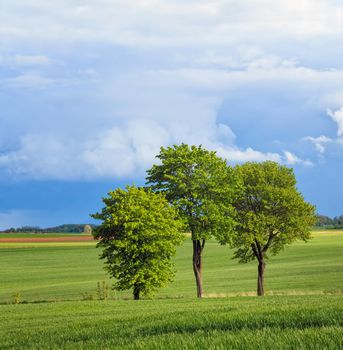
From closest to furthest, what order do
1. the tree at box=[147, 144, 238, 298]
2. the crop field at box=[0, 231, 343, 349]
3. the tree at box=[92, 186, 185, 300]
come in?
the crop field at box=[0, 231, 343, 349] < the tree at box=[92, 186, 185, 300] < the tree at box=[147, 144, 238, 298]

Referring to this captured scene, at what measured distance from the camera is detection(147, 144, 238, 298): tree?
54656 mm

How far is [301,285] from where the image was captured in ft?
222

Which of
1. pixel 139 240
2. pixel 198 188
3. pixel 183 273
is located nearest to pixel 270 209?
pixel 198 188

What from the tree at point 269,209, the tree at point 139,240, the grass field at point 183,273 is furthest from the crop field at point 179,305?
the tree at point 269,209

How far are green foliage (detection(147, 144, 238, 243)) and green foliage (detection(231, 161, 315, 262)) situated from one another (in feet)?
7.72

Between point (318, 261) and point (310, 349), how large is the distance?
324 ft

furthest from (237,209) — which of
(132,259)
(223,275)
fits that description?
(223,275)

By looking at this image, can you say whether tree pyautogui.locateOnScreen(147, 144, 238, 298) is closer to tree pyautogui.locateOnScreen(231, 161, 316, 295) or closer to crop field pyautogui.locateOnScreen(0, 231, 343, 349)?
tree pyautogui.locateOnScreen(231, 161, 316, 295)

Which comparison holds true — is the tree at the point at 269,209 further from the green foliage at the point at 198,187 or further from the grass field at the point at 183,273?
the grass field at the point at 183,273

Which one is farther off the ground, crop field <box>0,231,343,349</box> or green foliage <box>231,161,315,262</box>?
green foliage <box>231,161,315,262</box>

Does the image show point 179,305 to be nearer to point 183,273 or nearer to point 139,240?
point 139,240

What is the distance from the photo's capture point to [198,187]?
55344 millimetres

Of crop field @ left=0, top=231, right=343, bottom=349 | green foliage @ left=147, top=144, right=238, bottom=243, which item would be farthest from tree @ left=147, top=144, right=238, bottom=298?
crop field @ left=0, top=231, right=343, bottom=349

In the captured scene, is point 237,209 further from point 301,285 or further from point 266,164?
point 301,285
